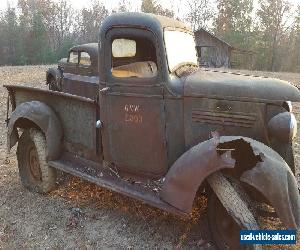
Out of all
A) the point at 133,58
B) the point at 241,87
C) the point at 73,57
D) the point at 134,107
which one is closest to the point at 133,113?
the point at 134,107

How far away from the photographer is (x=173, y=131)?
12.8 feet

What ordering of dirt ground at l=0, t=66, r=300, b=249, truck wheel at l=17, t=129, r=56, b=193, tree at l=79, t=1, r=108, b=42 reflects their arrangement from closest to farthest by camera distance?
1. dirt ground at l=0, t=66, r=300, b=249
2. truck wheel at l=17, t=129, r=56, b=193
3. tree at l=79, t=1, r=108, b=42

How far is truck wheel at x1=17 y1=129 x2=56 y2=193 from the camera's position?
494cm

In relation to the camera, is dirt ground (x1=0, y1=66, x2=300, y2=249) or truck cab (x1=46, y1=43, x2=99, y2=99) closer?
dirt ground (x1=0, y1=66, x2=300, y2=249)

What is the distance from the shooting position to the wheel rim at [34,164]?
5152 mm

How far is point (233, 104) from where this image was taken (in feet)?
11.9

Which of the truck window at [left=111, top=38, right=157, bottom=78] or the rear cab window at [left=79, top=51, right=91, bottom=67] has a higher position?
the truck window at [left=111, top=38, right=157, bottom=78]

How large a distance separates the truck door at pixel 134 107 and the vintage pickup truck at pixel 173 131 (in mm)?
11

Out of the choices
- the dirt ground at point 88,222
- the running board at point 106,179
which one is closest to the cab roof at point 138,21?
the running board at point 106,179

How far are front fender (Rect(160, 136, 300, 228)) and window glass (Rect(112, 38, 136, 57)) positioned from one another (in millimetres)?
1451

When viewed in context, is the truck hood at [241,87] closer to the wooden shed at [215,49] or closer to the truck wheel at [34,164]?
the truck wheel at [34,164]

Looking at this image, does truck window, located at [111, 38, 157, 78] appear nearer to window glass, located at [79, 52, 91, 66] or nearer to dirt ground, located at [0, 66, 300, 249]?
dirt ground, located at [0, 66, 300, 249]

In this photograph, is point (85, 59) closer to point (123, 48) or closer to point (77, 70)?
point (77, 70)

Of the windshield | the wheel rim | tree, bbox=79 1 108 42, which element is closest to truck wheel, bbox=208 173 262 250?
the windshield
